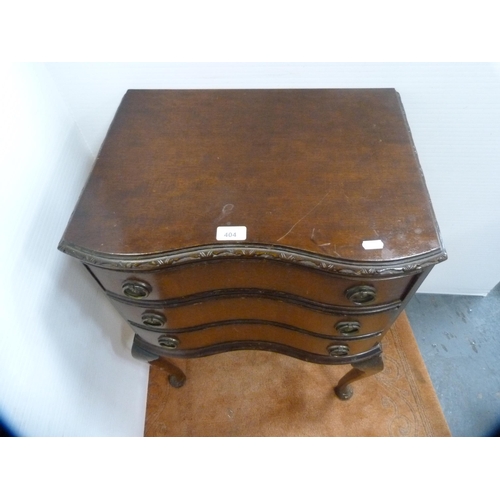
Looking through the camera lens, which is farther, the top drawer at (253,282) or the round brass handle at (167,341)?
the round brass handle at (167,341)

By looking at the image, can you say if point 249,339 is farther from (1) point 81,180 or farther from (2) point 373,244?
(1) point 81,180

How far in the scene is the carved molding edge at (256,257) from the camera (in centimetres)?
55

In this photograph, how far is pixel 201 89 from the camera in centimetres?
81

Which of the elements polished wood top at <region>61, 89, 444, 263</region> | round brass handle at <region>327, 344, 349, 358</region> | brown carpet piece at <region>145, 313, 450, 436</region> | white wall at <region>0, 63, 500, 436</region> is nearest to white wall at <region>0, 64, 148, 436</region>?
white wall at <region>0, 63, 500, 436</region>

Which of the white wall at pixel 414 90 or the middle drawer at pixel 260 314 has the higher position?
the white wall at pixel 414 90

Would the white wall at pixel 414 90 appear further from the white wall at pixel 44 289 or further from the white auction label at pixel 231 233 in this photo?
the white auction label at pixel 231 233

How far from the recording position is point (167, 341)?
809 millimetres

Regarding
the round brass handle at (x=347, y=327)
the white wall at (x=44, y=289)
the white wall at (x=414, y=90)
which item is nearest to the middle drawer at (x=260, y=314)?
the round brass handle at (x=347, y=327)

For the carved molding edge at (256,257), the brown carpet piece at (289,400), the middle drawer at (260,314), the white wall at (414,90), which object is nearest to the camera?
the carved molding edge at (256,257)

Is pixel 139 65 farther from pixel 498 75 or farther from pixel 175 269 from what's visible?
pixel 498 75

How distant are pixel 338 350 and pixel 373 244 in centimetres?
32

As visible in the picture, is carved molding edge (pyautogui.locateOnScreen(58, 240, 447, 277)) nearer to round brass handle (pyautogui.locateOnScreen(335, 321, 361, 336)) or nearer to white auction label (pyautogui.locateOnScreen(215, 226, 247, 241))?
white auction label (pyautogui.locateOnScreen(215, 226, 247, 241))

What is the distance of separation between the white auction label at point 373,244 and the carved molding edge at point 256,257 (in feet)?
0.09
